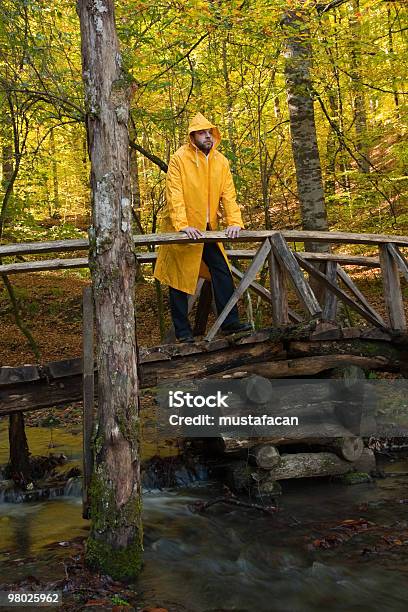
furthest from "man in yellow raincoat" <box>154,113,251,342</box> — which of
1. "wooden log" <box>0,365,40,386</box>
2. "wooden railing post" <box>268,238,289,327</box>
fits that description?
"wooden log" <box>0,365,40,386</box>

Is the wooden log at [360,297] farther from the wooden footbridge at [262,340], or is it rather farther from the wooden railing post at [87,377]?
the wooden railing post at [87,377]

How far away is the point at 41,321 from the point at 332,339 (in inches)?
335

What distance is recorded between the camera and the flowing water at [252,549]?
4.34 m

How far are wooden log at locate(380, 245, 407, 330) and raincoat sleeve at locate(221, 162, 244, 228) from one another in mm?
2048

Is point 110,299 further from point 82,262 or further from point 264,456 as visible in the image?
point 264,456

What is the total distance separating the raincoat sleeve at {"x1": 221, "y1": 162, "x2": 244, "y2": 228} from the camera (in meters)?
6.64

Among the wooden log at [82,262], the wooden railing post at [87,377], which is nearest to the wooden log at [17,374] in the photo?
the wooden railing post at [87,377]

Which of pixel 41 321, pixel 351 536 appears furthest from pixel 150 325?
pixel 351 536

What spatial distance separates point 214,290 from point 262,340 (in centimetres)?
82

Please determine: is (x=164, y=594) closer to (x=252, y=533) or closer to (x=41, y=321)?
(x=252, y=533)

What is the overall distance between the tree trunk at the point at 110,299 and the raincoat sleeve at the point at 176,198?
6.18 feet

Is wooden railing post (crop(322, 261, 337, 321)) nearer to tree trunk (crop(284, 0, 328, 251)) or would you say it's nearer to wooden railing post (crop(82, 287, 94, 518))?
tree trunk (crop(284, 0, 328, 251))

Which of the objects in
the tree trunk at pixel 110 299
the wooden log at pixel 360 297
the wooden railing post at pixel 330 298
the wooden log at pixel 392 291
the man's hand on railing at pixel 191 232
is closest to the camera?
the tree trunk at pixel 110 299

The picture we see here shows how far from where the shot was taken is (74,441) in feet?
26.3
